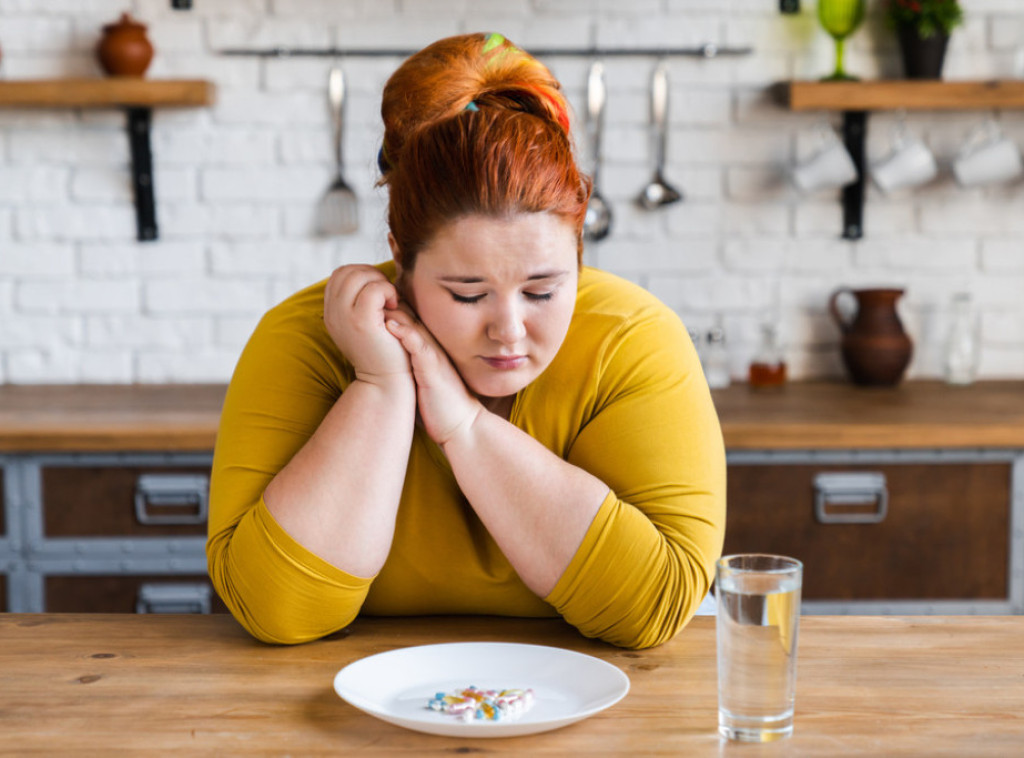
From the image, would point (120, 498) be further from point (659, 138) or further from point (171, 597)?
point (659, 138)

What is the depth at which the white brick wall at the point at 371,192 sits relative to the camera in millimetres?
2678

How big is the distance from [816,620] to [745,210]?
5.66 feet

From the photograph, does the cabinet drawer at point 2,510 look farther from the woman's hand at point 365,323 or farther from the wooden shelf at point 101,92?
the woman's hand at point 365,323

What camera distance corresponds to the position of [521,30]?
2.68 metres

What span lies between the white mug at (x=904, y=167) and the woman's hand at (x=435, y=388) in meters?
1.74

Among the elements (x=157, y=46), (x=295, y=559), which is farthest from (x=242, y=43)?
(x=295, y=559)

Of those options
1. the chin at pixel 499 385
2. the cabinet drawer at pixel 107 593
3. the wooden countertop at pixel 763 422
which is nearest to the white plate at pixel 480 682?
the chin at pixel 499 385

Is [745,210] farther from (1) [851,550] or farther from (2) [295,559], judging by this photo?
(2) [295,559]

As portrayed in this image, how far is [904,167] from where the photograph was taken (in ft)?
8.51

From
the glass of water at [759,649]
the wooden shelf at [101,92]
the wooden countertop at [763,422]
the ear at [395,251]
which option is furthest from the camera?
the wooden shelf at [101,92]

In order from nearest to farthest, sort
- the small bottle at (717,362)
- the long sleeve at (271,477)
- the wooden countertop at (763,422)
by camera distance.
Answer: the long sleeve at (271,477), the wooden countertop at (763,422), the small bottle at (717,362)

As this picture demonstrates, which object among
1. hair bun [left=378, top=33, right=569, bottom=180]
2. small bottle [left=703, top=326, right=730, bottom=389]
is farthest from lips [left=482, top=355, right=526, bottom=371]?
small bottle [left=703, top=326, right=730, bottom=389]


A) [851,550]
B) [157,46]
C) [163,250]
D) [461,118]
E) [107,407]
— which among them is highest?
[157,46]

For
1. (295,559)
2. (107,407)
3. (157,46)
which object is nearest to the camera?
(295,559)
